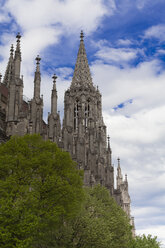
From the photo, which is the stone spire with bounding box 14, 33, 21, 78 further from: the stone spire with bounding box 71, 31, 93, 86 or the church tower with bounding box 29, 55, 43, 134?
the stone spire with bounding box 71, 31, 93, 86

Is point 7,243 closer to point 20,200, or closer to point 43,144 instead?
point 20,200

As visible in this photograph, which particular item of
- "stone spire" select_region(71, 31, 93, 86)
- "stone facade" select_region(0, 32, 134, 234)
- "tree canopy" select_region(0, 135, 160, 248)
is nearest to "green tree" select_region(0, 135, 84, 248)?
"tree canopy" select_region(0, 135, 160, 248)

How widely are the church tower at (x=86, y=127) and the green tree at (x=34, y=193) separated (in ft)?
60.4

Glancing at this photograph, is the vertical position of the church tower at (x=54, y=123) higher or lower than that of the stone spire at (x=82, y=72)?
lower

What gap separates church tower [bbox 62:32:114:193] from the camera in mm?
42969

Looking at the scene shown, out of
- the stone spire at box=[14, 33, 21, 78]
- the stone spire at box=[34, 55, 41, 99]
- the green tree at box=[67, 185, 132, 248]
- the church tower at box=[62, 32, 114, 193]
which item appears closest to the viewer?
the green tree at box=[67, 185, 132, 248]

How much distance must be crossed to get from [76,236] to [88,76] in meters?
45.3

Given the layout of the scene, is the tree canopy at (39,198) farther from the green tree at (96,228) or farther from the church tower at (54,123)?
the church tower at (54,123)

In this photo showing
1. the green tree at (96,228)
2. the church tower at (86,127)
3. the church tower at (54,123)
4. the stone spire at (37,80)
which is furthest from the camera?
the church tower at (86,127)

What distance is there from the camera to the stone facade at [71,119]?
28797 millimetres

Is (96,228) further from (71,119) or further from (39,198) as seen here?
(71,119)

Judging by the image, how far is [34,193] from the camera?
59.9 ft

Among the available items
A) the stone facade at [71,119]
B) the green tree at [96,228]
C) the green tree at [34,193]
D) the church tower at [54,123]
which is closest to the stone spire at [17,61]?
the stone facade at [71,119]

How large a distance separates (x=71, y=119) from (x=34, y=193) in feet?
94.9
